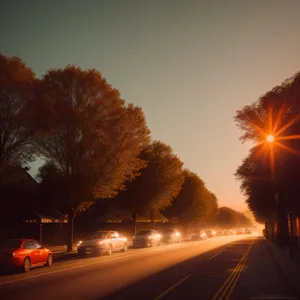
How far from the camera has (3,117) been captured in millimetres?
26688

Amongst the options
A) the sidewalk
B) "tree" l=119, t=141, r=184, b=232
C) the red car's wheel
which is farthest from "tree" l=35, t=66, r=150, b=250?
"tree" l=119, t=141, r=184, b=232

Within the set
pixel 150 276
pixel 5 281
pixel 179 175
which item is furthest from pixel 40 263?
pixel 179 175

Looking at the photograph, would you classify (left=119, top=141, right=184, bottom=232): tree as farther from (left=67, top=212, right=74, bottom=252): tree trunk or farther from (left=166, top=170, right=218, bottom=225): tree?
(left=166, top=170, right=218, bottom=225): tree

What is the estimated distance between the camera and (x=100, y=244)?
2988 cm

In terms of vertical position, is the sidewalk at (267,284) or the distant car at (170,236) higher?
the distant car at (170,236)

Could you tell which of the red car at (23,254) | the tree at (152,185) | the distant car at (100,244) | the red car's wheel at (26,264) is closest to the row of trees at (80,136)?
the distant car at (100,244)

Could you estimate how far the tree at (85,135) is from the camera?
32250 mm

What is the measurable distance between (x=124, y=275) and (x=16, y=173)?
1699cm

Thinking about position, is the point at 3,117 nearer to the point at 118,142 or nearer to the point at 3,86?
the point at 3,86

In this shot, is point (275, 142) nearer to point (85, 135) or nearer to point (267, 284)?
point (267, 284)

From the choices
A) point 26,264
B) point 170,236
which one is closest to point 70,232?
point 26,264

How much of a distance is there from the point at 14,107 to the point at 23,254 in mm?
10648

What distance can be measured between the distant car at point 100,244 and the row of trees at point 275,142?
41.1 ft

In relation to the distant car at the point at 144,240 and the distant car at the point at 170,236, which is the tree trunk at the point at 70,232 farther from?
the distant car at the point at 170,236
